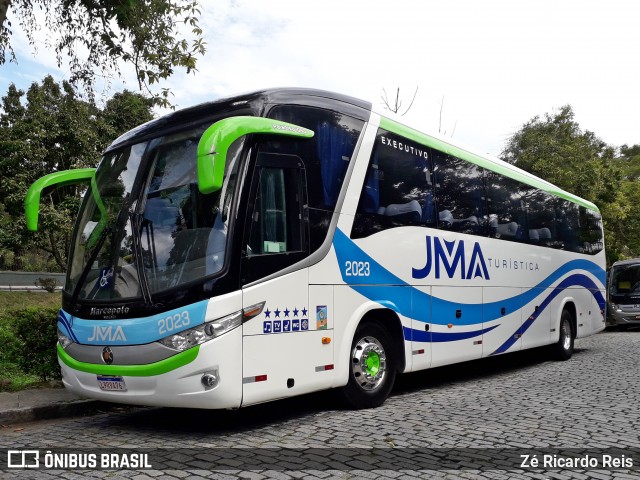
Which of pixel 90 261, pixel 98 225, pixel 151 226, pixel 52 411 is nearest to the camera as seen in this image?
pixel 151 226

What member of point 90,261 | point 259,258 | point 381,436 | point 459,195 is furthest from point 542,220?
point 90,261

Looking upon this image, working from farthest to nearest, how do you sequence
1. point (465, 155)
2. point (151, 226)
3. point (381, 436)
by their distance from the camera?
1. point (465, 155)
2. point (151, 226)
3. point (381, 436)

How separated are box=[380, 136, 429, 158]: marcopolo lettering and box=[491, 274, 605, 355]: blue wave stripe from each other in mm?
3657

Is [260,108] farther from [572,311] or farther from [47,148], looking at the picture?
[47,148]

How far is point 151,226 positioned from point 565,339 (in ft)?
33.0

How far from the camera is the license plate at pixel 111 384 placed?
6031 millimetres

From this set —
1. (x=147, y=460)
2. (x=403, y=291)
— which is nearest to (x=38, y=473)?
(x=147, y=460)

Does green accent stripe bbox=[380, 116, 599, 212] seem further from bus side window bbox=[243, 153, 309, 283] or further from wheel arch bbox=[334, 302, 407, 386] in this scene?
wheel arch bbox=[334, 302, 407, 386]

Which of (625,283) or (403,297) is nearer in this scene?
(403,297)

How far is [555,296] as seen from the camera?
42.5ft

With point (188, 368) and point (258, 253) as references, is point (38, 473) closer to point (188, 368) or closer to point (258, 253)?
point (188, 368)

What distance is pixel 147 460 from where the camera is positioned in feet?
17.1

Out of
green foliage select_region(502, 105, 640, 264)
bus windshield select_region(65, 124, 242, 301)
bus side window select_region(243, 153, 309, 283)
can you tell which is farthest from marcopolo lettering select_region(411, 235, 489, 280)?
green foliage select_region(502, 105, 640, 264)

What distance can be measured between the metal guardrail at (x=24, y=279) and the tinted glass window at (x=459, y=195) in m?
26.4
